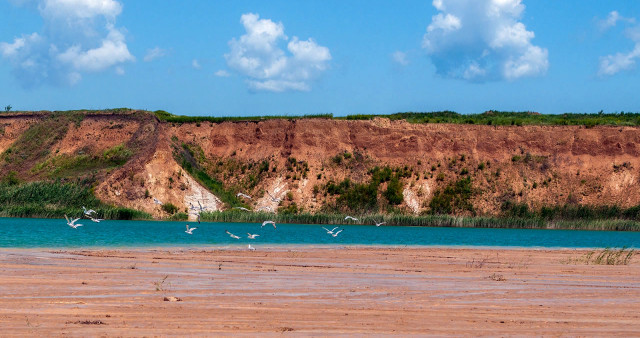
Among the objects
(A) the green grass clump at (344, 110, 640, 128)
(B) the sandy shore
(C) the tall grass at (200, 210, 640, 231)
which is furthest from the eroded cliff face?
(B) the sandy shore

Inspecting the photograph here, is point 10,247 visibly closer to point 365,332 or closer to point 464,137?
point 365,332

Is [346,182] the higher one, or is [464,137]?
[464,137]

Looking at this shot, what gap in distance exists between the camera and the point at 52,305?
13812mm

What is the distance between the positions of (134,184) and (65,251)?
46.3 m

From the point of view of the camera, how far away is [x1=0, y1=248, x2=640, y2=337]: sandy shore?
1221 cm

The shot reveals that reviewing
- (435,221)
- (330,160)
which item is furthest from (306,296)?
(330,160)

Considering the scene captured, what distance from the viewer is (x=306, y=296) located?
15609mm

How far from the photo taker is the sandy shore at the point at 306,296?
12211mm

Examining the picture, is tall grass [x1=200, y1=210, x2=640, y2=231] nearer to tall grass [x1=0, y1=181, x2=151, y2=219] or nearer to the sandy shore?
tall grass [x1=0, y1=181, x2=151, y2=219]

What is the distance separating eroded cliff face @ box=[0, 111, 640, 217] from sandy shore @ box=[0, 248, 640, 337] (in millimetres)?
49519

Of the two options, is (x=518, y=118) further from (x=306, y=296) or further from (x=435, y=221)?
(x=306, y=296)

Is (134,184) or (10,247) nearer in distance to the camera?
(10,247)

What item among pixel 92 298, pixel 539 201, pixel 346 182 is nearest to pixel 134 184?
pixel 346 182

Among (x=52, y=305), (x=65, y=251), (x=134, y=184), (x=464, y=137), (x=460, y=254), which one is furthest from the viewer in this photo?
(x=464, y=137)
